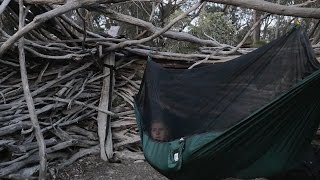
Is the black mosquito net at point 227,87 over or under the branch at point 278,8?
under

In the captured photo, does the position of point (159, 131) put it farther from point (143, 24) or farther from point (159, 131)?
point (143, 24)

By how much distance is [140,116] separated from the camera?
3070 millimetres

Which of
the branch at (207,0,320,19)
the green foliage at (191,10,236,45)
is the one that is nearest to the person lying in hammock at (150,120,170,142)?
the branch at (207,0,320,19)

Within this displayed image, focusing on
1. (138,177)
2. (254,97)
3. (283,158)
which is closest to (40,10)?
(138,177)

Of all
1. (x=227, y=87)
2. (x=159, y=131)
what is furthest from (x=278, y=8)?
(x=159, y=131)

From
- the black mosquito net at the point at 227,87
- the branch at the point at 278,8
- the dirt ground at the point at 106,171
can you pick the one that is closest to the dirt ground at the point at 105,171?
the dirt ground at the point at 106,171

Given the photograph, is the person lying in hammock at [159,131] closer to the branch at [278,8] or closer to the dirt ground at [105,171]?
the dirt ground at [105,171]

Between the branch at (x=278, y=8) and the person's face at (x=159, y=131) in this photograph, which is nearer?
the branch at (x=278, y=8)

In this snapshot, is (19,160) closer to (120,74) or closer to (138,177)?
(138,177)

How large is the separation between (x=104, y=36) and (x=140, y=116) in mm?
1515

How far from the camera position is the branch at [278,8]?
228 cm

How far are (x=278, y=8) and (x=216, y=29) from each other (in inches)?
223

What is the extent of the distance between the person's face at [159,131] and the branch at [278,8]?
36.3 inches

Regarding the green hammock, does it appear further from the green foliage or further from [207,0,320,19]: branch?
the green foliage
